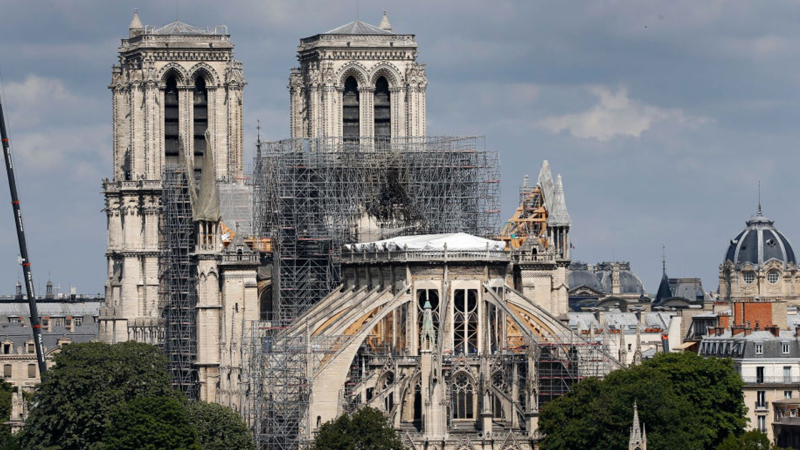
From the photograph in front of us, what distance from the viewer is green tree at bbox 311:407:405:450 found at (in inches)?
5182

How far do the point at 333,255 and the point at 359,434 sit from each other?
29808mm

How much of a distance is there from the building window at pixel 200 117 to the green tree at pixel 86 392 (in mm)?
33151

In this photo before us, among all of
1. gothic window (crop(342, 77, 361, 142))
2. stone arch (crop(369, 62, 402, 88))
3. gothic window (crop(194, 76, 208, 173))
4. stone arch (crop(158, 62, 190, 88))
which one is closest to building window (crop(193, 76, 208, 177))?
gothic window (crop(194, 76, 208, 173))

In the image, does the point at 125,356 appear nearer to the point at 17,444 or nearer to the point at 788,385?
the point at 17,444

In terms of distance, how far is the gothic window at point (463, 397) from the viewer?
5719 inches

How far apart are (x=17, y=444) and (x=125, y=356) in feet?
25.2

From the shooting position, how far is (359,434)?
13212 centimetres

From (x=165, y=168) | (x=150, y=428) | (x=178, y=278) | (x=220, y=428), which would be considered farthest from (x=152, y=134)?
A: (x=150, y=428)

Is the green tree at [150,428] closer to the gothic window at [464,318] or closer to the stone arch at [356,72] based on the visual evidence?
the gothic window at [464,318]

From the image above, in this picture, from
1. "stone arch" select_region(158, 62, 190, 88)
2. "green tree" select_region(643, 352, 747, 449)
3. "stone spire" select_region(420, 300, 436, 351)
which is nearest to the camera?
"green tree" select_region(643, 352, 747, 449)

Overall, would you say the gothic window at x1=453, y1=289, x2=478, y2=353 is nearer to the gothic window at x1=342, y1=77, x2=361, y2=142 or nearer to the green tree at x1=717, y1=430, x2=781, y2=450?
the green tree at x1=717, y1=430, x2=781, y2=450

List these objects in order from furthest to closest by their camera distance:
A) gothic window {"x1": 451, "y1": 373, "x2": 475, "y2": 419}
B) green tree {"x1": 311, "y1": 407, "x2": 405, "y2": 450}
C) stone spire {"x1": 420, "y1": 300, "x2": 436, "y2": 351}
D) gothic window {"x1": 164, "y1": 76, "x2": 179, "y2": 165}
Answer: gothic window {"x1": 164, "y1": 76, "x2": 179, "y2": 165} < gothic window {"x1": 451, "y1": 373, "x2": 475, "y2": 419} < stone spire {"x1": 420, "y1": 300, "x2": 436, "y2": 351} < green tree {"x1": 311, "y1": 407, "x2": 405, "y2": 450}

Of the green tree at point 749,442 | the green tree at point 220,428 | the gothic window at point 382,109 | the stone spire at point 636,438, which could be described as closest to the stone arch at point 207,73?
the gothic window at point 382,109

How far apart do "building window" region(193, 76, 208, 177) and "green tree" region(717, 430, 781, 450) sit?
5532cm
